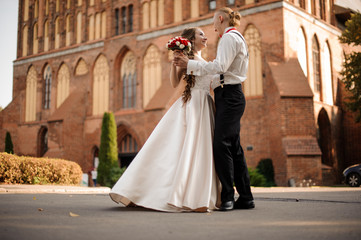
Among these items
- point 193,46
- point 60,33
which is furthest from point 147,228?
point 60,33

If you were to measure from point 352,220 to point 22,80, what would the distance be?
98.8ft

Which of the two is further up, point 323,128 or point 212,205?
point 323,128

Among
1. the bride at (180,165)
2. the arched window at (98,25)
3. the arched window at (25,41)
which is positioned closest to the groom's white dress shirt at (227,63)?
the bride at (180,165)

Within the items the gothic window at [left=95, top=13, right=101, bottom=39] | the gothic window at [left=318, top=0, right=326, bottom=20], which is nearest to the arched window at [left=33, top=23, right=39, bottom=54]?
the gothic window at [left=95, top=13, right=101, bottom=39]

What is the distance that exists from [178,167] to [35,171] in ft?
24.7

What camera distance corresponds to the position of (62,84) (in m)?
28.0

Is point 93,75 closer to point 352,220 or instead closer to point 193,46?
point 193,46

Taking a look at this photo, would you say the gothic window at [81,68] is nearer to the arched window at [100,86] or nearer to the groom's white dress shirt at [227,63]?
the arched window at [100,86]

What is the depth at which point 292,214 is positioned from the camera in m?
3.88

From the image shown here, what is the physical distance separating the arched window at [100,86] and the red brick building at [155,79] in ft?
0.21

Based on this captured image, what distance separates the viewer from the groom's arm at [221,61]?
4.41m

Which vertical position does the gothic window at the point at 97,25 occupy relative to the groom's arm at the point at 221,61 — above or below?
above

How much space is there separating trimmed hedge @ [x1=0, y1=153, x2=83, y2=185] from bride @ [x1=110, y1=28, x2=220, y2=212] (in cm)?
664

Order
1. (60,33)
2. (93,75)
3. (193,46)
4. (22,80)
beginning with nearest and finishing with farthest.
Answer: (193,46) → (93,75) → (60,33) → (22,80)
